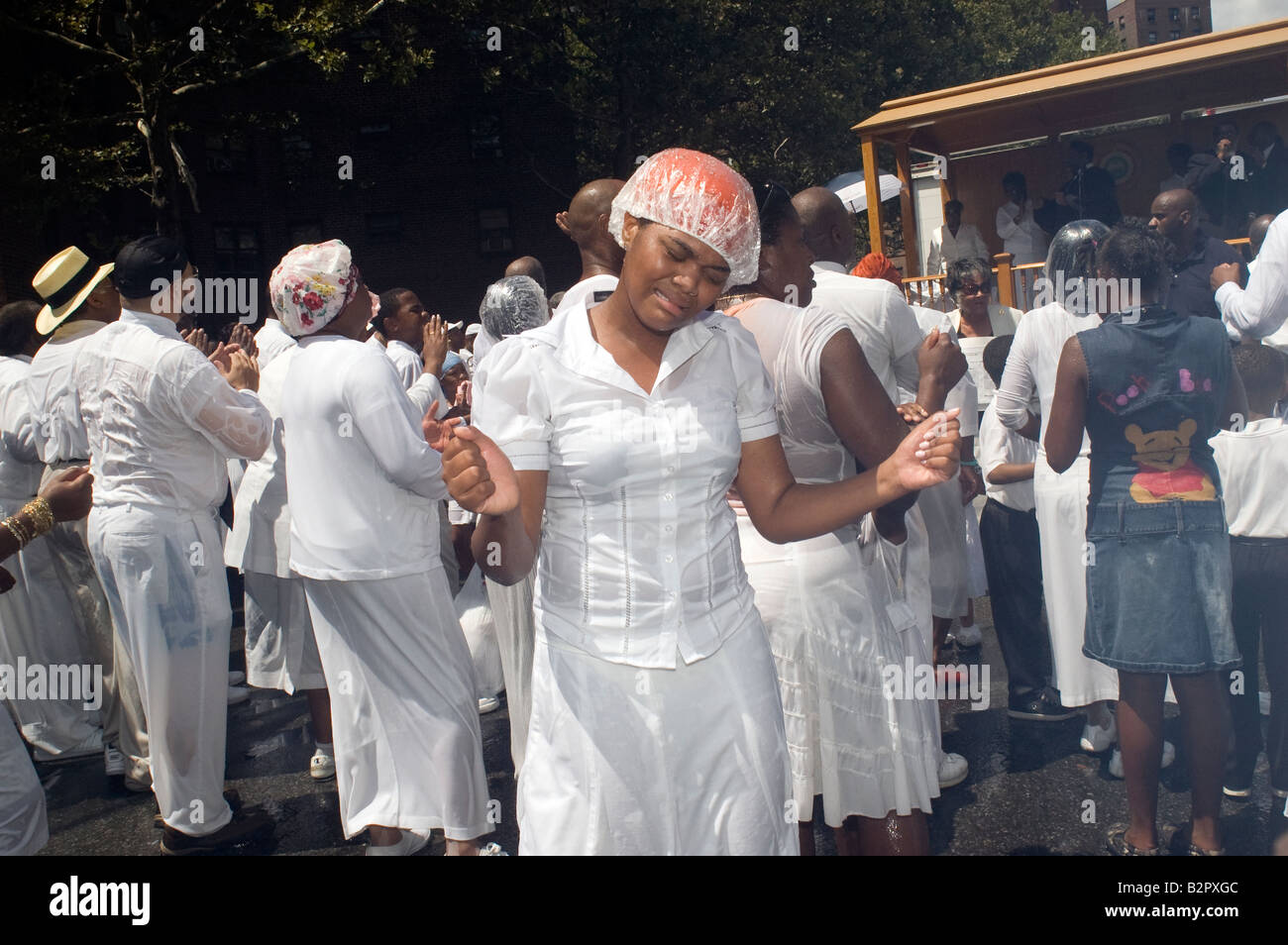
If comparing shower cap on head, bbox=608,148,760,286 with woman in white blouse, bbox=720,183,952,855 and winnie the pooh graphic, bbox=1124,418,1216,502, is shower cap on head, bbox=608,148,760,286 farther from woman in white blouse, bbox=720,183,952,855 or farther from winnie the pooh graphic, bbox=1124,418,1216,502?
winnie the pooh graphic, bbox=1124,418,1216,502

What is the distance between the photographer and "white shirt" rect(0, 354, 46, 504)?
5.18m

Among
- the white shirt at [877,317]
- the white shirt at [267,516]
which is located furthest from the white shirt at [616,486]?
the white shirt at [267,516]

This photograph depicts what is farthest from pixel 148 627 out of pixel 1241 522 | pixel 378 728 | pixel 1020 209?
pixel 1020 209

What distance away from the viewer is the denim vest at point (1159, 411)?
11.4 ft

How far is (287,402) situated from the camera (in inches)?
149

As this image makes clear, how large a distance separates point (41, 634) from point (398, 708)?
8.99 ft

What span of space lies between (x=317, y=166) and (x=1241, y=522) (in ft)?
83.0

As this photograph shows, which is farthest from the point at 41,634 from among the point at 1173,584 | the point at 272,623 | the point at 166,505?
the point at 1173,584

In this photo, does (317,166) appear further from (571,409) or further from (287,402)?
(571,409)

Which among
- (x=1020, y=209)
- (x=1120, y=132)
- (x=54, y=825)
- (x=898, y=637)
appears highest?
(x=1120, y=132)

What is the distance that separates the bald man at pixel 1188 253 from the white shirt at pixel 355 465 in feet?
12.6

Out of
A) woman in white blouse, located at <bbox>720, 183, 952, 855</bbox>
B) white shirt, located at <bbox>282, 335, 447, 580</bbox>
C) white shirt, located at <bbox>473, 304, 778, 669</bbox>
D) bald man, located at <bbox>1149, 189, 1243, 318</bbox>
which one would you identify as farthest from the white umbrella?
white shirt, located at <bbox>473, 304, 778, 669</bbox>

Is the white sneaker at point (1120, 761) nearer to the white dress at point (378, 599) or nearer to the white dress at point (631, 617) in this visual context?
the white dress at point (378, 599)

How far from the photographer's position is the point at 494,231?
2719 centimetres
